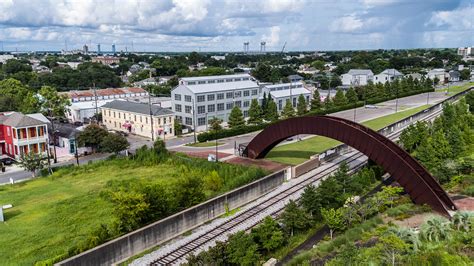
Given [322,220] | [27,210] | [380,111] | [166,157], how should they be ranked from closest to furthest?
1. [322,220]
2. [27,210]
3. [166,157]
4. [380,111]

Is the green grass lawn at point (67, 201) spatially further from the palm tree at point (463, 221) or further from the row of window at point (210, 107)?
the row of window at point (210, 107)

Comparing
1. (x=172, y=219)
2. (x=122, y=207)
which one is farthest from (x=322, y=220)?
(x=122, y=207)

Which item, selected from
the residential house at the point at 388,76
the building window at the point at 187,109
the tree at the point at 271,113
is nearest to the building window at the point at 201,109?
the building window at the point at 187,109

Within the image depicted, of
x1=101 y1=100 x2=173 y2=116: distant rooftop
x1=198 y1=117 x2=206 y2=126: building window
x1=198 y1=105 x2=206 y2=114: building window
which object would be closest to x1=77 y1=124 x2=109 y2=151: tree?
x1=101 y1=100 x2=173 y2=116: distant rooftop

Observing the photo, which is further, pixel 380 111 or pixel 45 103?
pixel 380 111

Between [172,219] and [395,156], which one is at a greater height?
[395,156]

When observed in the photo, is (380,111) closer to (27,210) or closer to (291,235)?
(291,235)
